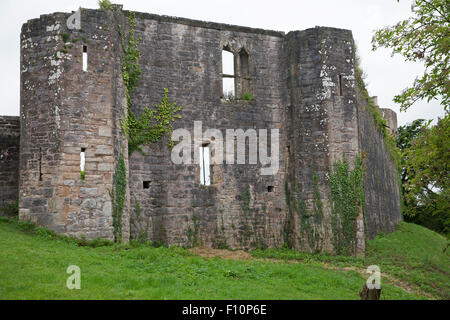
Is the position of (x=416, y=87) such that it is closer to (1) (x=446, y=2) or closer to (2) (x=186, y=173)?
(1) (x=446, y=2)

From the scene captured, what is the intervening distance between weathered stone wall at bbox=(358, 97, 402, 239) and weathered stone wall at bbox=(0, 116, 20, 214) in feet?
38.4

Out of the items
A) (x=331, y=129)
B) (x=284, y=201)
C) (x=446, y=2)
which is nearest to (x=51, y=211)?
(x=284, y=201)

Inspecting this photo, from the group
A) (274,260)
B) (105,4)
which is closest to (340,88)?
(274,260)

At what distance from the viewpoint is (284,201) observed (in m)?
18.0

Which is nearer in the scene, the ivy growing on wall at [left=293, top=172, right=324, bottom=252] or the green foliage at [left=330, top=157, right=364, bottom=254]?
the green foliage at [left=330, top=157, right=364, bottom=254]

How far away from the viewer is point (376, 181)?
23.2m

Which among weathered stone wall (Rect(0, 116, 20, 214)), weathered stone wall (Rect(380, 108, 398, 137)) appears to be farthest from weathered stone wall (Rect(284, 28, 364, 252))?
weathered stone wall (Rect(380, 108, 398, 137))

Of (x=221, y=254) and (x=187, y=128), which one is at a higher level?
(x=187, y=128)

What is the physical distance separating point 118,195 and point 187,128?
357cm

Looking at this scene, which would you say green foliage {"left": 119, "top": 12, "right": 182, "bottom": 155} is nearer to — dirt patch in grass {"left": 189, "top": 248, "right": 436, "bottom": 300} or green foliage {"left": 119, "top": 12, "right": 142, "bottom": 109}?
green foliage {"left": 119, "top": 12, "right": 142, "bottom": 109}

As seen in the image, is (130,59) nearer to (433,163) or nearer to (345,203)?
(345,203)

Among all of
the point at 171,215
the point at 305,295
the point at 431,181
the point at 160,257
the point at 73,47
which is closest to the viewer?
the point at 305,295

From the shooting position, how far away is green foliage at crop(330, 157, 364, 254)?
1666 centimetres

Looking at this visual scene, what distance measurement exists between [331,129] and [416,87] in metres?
6.54
